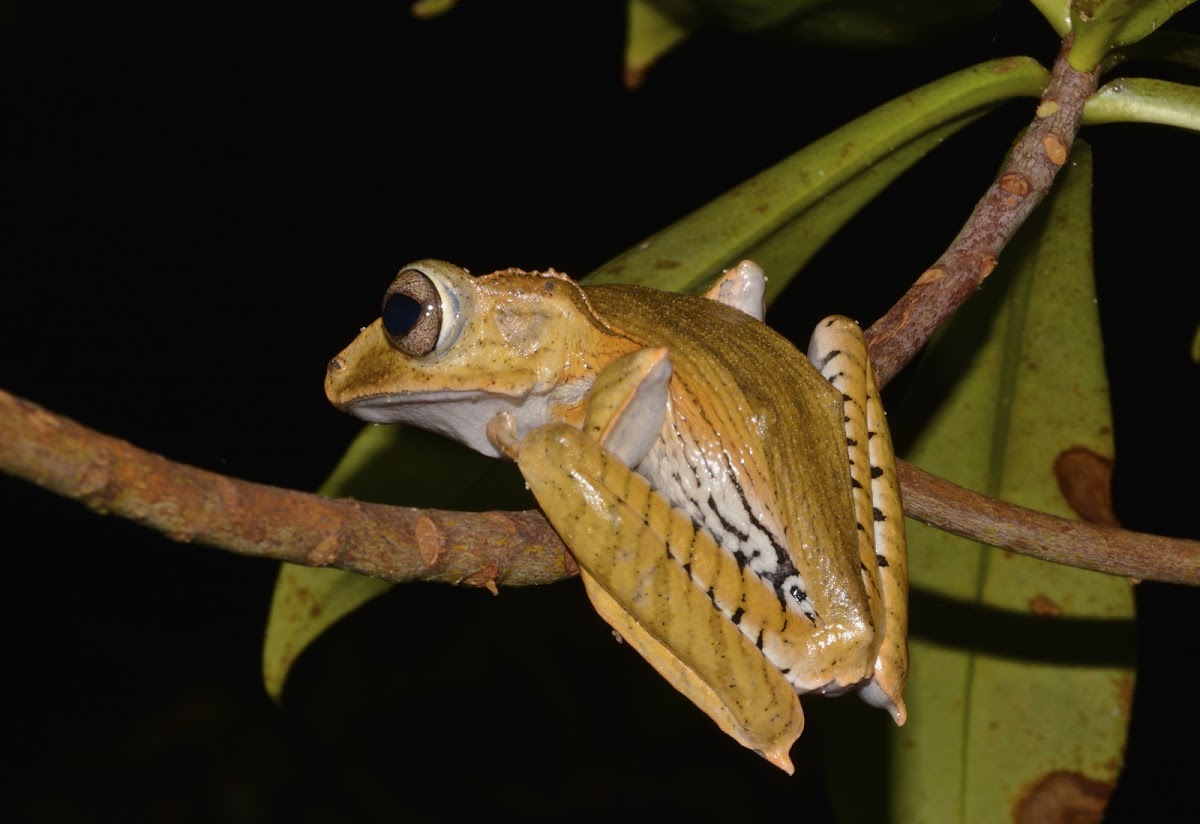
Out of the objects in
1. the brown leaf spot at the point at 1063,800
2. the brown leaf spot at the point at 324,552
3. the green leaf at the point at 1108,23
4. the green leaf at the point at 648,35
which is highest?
the green leaf at the point at 1108,23

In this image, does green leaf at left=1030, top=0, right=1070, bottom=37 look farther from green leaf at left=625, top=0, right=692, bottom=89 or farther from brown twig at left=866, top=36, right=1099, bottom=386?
green leaf at left=625, top=0, right=692, bottom=89

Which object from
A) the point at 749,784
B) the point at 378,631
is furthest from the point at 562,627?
the point at 749,784

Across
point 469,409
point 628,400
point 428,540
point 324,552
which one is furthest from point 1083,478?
point 324,552

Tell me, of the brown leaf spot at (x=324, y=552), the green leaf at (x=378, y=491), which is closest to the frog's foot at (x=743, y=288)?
the green leaf at (x=378, y=491)

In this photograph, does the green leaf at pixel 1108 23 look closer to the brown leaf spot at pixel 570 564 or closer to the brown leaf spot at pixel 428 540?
the brown leaf spot at pixel 570 564

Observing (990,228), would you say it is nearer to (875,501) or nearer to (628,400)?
(875,501)

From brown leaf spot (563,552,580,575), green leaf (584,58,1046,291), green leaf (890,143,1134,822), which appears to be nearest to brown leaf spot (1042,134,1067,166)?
green leaf (584,58,1046,291)

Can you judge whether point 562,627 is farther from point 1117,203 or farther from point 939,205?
point 1117,203
